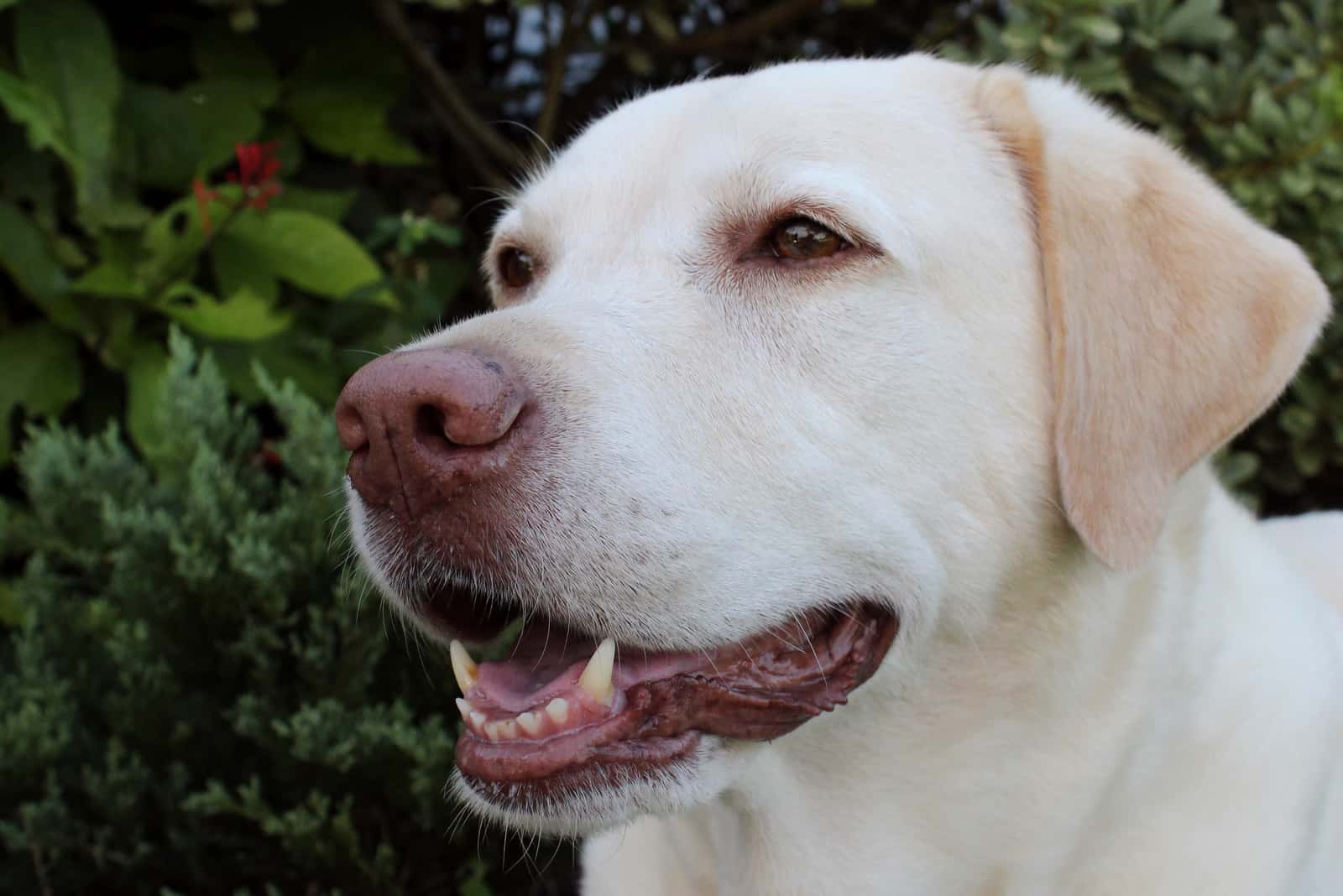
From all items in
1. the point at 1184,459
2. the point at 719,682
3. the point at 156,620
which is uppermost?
the point at 1184,459

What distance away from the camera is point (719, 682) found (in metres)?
1.89

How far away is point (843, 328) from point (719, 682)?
21.9 inches

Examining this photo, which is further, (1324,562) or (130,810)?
(1324,562)

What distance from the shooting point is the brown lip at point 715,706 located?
5.74ft

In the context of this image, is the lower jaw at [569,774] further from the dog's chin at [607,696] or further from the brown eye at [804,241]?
the brown eye at [804,241]

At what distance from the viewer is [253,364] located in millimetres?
3156

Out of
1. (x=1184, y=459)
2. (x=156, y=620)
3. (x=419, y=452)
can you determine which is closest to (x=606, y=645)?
(x=419, y=452)

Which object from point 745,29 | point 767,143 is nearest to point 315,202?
point 745,29

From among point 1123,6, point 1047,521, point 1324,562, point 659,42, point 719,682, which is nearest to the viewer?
point 719,682

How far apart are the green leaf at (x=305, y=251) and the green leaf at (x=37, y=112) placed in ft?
1.54

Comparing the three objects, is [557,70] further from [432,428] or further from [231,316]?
[432,428]

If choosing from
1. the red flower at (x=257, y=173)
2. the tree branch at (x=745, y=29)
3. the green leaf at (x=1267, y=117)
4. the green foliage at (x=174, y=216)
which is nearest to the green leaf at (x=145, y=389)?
the green foliage at (x=174, y=216)

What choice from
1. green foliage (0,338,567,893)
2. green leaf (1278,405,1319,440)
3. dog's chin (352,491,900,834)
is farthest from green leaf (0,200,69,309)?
green leaf (1278,405,1319,440)

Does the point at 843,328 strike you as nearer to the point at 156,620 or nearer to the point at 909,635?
the point at 909,635
